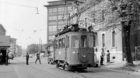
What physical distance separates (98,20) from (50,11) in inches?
3598

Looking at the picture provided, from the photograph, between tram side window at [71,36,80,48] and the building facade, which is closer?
tram side window at [71,36,80,48]

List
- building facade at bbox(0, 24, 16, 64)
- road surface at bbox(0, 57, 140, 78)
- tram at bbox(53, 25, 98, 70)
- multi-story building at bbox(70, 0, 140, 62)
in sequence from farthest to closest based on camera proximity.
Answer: building facade at bbox(0, 24, 16, 64) → multi-story building at bbox(70, 0, 140, 62) → tram at bbox(53, 25, 98, 70) → road surface at bbox(0, 57, 140, 78)

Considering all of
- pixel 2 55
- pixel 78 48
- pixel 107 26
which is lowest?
pixel 2 55

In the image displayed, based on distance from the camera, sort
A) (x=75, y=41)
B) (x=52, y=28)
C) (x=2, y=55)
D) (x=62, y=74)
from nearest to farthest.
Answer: (x=62, y=74), (x=75, y=41), (x=2, y=55), (x=52, y=28)

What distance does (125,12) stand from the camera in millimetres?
24766

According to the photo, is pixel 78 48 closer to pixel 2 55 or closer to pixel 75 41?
pixel 75 41

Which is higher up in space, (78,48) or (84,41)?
(84,41)

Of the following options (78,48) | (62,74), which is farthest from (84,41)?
(62,74)

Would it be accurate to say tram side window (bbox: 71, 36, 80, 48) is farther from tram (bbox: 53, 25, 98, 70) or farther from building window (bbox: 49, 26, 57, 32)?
building window (bbox: 49, 26, 57, 32)

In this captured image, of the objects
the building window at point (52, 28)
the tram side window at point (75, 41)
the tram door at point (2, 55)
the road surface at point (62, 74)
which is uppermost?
the building window at point (52, 28)

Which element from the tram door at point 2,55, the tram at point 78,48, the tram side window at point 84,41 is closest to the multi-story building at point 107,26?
the tram at point 78,48

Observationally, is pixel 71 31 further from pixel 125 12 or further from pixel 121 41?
pixel 121 41

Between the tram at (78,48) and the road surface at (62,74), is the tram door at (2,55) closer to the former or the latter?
the road surface at (62,74)

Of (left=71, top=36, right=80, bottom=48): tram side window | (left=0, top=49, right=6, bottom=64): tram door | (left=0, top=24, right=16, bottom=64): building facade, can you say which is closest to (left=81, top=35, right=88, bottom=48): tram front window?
(left=71, top=36, right=80, bottom=48): tram side window
